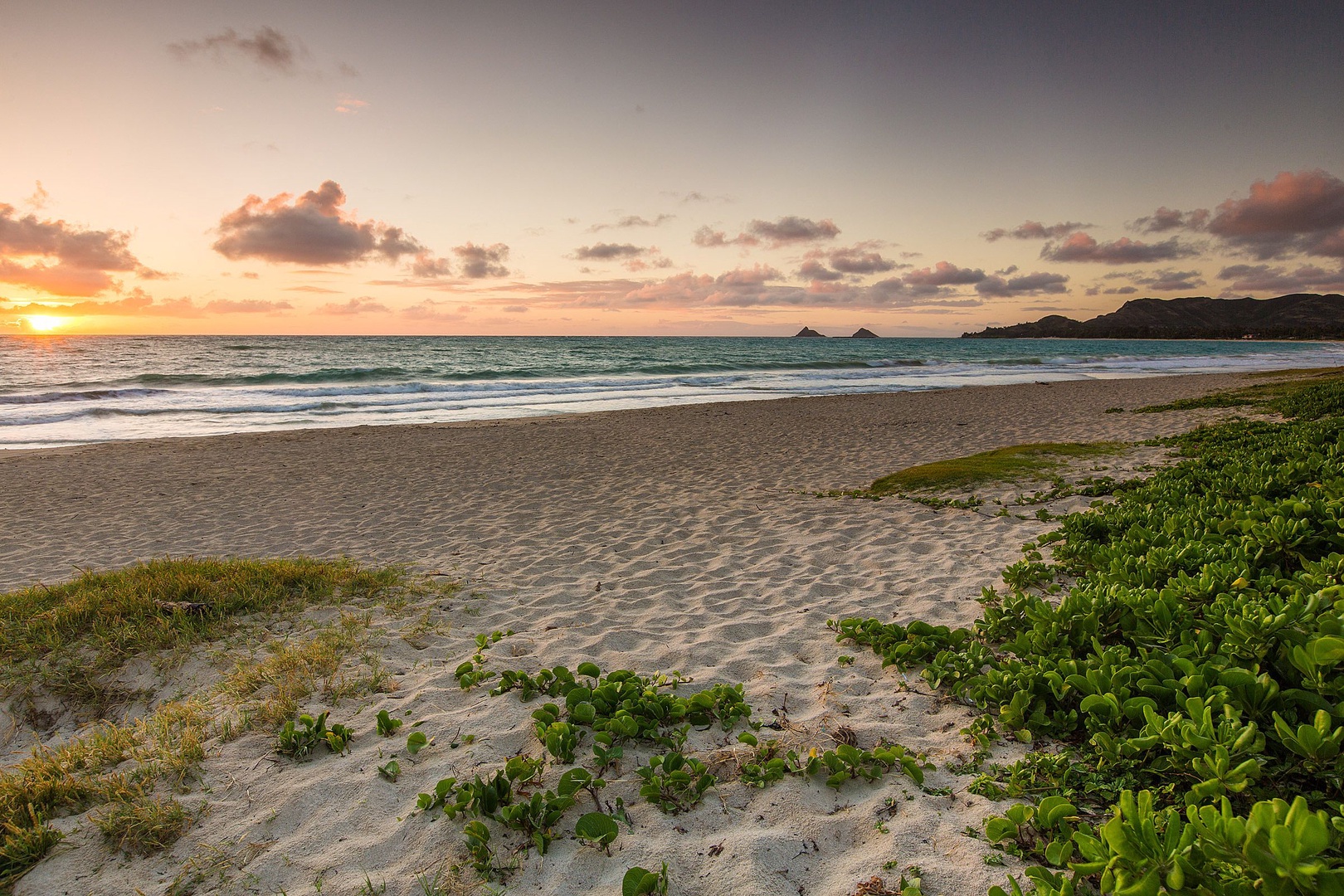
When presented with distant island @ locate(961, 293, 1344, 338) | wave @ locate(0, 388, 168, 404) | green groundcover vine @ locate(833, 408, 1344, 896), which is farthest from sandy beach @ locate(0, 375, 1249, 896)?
distant island @ locate(961, 293, 1344, 338)

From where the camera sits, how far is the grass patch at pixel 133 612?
4.14m

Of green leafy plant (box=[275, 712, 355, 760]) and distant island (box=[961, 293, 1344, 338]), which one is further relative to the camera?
distant island (box=[961, 293, 1344, 338])

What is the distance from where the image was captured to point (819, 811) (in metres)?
2.62

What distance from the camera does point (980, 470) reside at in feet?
31.2

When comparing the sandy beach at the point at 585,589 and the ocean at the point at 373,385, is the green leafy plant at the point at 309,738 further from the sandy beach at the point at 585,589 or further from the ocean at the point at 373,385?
the ocean at the point at 373,385

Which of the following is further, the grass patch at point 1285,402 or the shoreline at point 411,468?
the grass patch at point 1285,402

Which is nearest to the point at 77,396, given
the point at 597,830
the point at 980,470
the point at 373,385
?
the point at 373,385

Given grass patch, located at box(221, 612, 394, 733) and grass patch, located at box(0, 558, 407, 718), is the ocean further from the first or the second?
grass patch, located at box(221, 612, 394, 733)

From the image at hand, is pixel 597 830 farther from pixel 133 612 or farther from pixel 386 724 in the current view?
pixel 133 612

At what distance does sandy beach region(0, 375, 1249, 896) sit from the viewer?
2475 mm

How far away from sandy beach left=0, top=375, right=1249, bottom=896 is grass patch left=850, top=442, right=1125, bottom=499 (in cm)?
79

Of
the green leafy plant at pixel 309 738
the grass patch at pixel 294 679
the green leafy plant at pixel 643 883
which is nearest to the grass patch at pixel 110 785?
the grass patch at pixel 294 679

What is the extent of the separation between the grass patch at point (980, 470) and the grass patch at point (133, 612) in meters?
6.75

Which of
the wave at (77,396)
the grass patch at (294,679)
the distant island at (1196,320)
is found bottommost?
the grass patch at (294,679)
